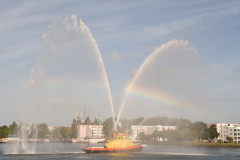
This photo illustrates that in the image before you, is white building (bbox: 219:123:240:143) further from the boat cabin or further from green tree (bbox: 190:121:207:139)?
the boat cabin

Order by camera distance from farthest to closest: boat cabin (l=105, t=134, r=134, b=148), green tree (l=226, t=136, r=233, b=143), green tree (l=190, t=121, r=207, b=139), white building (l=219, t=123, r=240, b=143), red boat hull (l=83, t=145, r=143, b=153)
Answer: white building (l=219, t=123, r=240, b=143) → green tree (l=190, t=121, r=207, b=139) → green tree (l=226, t=136, r=233, b=143) → boat cabin (l=105, t=134, r=134, b=148) → red boat hull (l=83, t=145, r=143, b=153)

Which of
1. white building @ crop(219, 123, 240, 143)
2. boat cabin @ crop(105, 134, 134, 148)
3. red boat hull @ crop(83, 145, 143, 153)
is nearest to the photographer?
red boat hull @ crop(83, 145, 143, 153)

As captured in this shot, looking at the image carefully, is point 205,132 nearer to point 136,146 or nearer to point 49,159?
point 136,146

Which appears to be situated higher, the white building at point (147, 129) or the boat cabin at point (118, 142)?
the boat cabin at point (118, 142)

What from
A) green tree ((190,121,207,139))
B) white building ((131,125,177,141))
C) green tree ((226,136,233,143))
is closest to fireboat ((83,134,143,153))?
green tree ((190,121,207,139))

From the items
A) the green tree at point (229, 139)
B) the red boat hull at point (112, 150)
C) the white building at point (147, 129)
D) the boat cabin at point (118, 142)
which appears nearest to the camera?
the red boat hull at point (112, 150)

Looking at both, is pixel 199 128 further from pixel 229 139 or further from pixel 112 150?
pixel 112 150

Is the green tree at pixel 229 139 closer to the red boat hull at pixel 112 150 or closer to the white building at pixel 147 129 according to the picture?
the white building at pixel 147 129

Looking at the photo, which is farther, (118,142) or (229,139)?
(229,139)

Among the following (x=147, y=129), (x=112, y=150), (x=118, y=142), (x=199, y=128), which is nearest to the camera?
(x=112, y=150)

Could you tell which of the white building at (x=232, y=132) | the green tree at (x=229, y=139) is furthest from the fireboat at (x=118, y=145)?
the white building at (x=232, y=132)

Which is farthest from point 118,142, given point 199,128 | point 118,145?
point 199,128

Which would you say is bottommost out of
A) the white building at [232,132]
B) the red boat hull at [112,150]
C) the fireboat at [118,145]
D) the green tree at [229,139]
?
the green tree at [229,139]

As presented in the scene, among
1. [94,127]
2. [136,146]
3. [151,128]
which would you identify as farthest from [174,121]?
[136,146]
